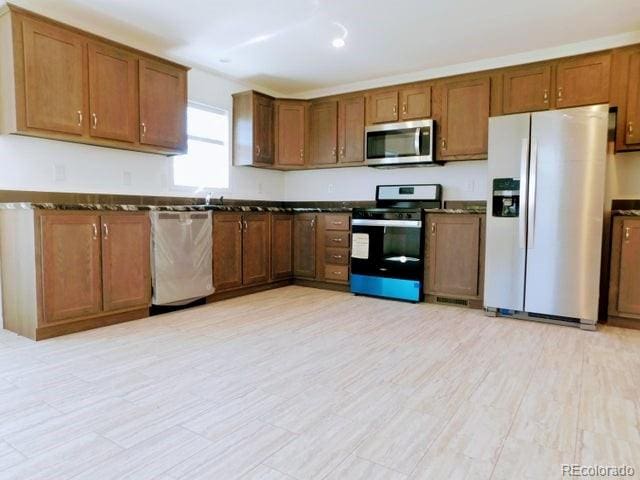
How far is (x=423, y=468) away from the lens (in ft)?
4.88

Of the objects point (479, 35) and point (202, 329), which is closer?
point (202, 329)

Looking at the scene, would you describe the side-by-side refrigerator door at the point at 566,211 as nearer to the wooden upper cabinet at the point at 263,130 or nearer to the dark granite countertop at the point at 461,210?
the dark granite countertop at the point at 461,210

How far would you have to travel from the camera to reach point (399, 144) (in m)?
4.44

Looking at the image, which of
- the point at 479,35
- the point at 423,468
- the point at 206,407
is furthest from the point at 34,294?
the point at 479,35

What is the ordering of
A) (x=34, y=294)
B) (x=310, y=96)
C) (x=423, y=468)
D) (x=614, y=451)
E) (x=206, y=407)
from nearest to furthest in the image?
(x=423, y=468) → (x=614, y=451) → (x=206, y=407) → (x=34, y=294) → (x=310, y=96)

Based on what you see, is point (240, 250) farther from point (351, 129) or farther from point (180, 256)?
point (351, 129)

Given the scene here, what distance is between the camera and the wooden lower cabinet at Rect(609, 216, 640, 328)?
3.29 metres

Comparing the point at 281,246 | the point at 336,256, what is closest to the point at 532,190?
the point at 336,256

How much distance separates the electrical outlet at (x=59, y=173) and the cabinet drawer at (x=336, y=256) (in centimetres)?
276

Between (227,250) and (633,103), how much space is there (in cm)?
391

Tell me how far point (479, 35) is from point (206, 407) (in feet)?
12.1

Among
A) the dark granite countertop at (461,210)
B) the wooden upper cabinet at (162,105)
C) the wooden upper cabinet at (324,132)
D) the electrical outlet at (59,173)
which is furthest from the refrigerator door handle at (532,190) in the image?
the electrical outlet at (59,173)

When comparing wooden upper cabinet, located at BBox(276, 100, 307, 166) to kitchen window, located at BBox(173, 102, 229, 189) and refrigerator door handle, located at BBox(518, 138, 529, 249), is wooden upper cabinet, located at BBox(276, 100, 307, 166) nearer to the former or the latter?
kitchen window, located at BBox(173, 102, 229, 189)

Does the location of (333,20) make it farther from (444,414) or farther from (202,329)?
(444,414)
